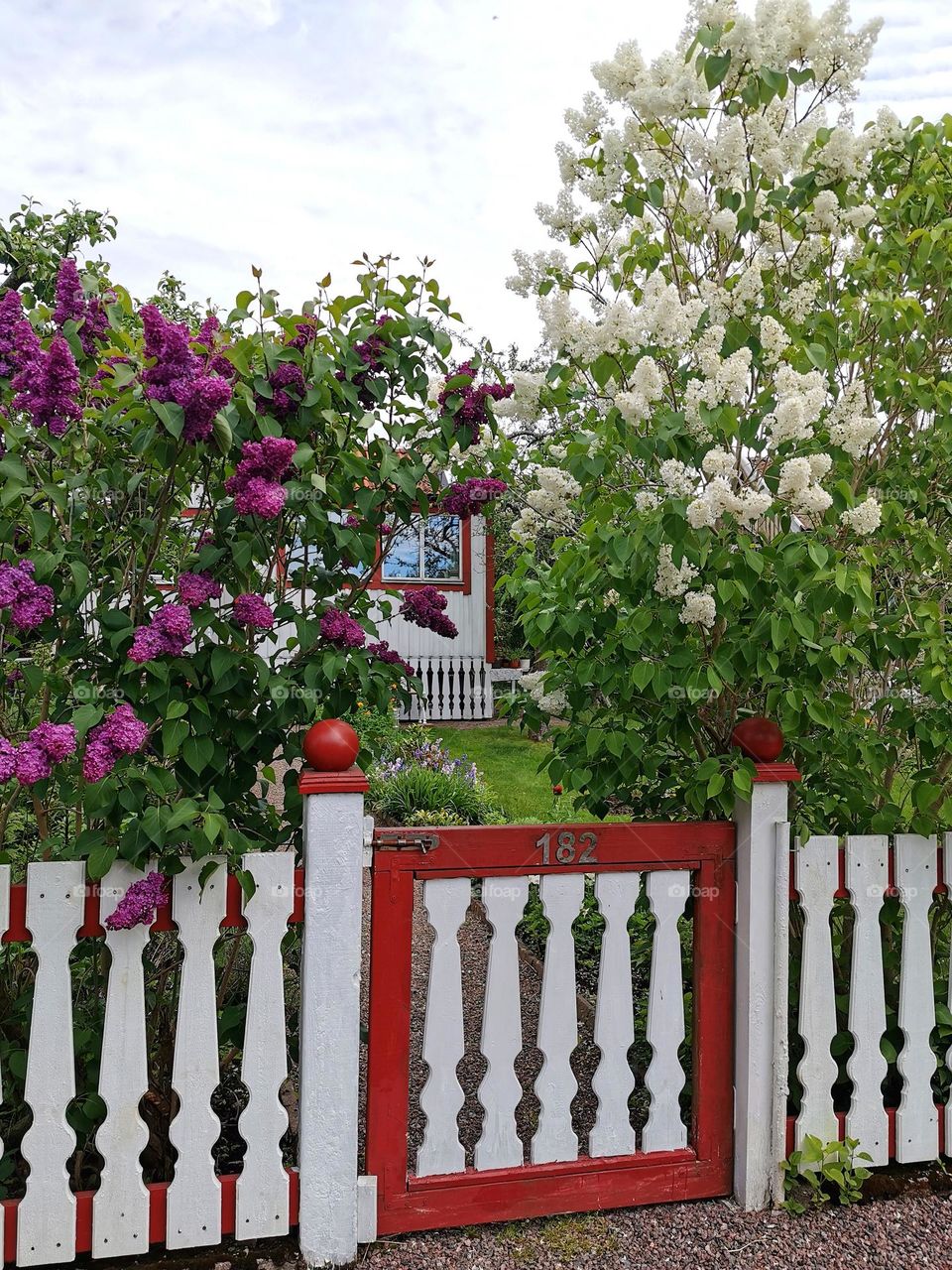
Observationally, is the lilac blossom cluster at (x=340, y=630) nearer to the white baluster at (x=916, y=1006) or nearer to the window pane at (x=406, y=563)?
the white baluster at (x=916, y=1006)

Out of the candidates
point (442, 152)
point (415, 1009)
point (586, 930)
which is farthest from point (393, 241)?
point (442, 152)

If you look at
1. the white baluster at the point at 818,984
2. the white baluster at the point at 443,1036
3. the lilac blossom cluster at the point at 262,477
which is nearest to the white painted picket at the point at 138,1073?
the white baluster at the point at 443,1036

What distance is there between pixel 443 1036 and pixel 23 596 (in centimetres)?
143

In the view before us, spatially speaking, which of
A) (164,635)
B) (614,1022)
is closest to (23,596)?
(164,635)

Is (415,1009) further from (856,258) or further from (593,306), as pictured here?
(856,258)

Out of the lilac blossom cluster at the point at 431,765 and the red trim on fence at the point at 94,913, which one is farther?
the lilac blossom cluster at the point at 431,765

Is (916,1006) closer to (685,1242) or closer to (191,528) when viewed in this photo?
(685,1242)

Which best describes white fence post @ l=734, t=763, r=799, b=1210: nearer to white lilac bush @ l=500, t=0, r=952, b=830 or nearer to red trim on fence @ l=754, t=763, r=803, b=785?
red trim on fence @ l=754, t=763, r=803, b=785

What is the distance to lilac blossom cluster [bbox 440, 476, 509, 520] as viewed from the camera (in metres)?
2.28

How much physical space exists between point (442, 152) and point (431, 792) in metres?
4.42

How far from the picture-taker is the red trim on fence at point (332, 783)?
2.03 meters

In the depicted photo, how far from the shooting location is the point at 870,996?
246 centimetres

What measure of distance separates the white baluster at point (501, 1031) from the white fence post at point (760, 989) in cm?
61

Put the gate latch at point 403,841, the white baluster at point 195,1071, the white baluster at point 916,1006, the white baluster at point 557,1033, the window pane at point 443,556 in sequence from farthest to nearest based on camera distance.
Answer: the window pane at point 443,556, the white baluster at point 916,1006, the white baluster at point 557,1033, the gate latch at point 403,841, the white baluster at point 195,1071
